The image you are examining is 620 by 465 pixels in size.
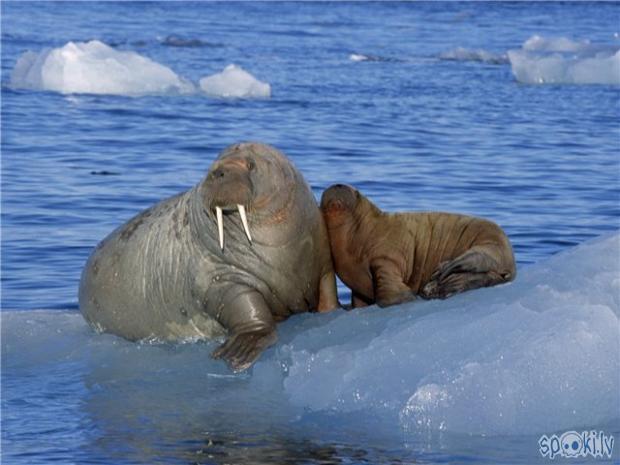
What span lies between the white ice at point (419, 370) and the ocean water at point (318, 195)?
12mm

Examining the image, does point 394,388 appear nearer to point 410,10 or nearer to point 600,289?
point 600,289

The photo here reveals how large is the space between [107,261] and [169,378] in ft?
3.51

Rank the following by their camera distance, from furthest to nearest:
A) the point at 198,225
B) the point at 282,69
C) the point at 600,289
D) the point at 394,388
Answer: the point at 282,69
the point at 198,225
the point at 600,289
the point at 394,388

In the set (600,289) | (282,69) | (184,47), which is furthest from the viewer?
(184,47)

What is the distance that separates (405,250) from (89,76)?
47.1 ft

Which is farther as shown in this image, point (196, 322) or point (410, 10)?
point (410, 10)

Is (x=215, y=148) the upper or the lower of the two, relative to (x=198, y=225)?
lower

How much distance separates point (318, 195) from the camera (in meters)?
13.2

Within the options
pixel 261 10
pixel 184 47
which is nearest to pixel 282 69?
pixel 184 47

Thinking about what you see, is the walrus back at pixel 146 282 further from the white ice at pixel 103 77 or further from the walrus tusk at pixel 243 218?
the white ice at pixel 103 77

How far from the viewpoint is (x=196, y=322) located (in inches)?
305

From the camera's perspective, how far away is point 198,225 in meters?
7.63

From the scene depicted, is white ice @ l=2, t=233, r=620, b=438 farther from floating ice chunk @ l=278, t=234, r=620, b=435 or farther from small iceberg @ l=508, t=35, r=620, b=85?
small iceberg @ l=508, t=35, r=620, b=85

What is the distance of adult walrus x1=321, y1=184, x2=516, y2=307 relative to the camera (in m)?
7.38
